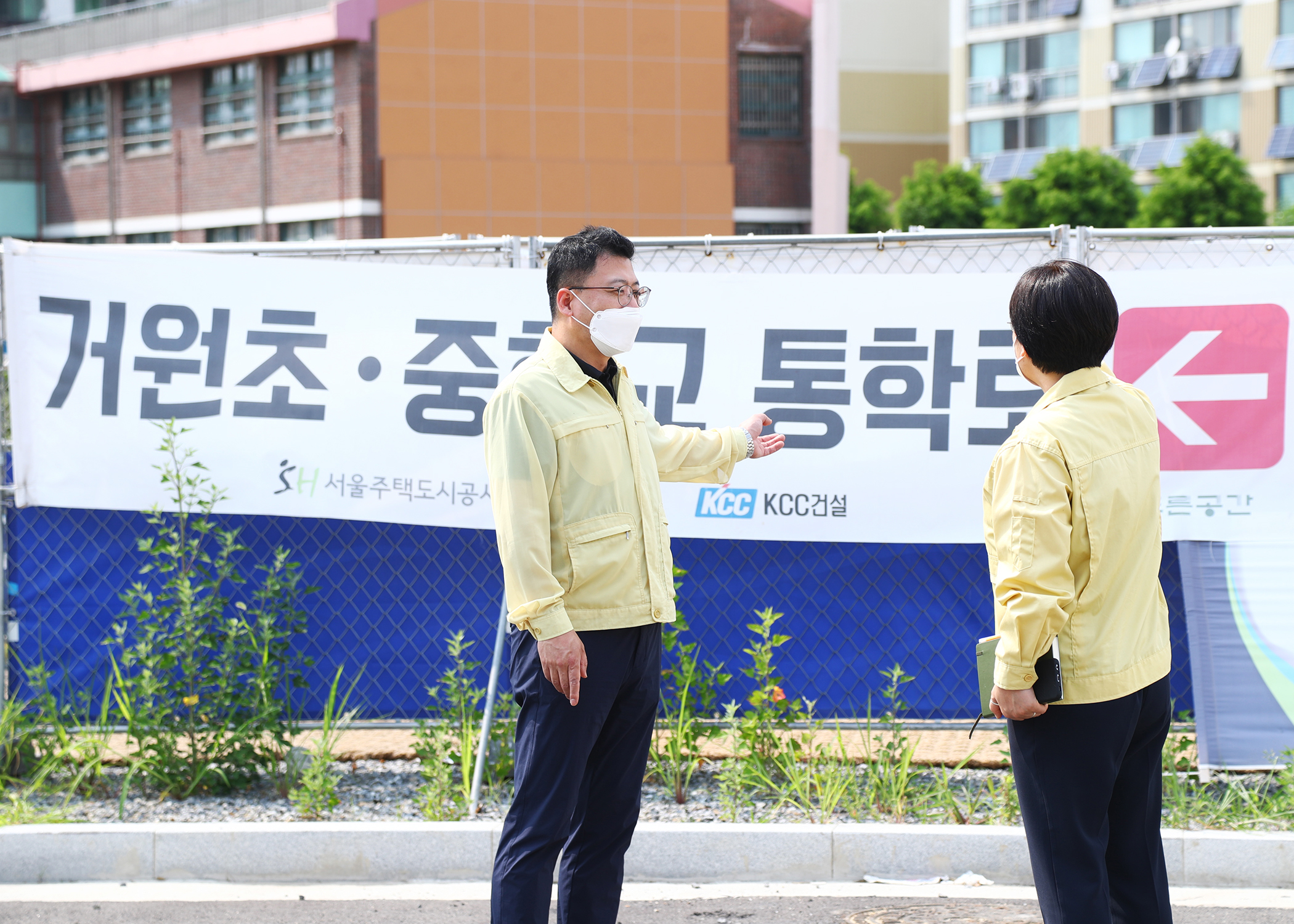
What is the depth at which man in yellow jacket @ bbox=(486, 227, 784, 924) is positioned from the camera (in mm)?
2918

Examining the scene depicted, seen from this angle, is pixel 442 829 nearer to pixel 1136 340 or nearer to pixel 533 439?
pixel 533 439

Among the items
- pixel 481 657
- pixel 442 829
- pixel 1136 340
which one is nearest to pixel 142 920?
pixel 442 829

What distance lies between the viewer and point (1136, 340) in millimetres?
4547

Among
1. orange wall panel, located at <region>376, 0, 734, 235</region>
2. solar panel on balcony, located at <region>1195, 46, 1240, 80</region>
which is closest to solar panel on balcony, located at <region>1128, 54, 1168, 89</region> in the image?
solar panel on balcony, located at <region>1195, 46, 1240, 80</region>

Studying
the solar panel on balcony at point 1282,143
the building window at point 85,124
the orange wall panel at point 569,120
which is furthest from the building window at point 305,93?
the solar panel on balcony at point 1282,143

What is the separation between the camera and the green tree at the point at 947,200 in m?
38.4

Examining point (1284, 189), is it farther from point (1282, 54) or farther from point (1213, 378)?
point (1213, 378)

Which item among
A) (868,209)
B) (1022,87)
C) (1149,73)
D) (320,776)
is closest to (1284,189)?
(1149,73)

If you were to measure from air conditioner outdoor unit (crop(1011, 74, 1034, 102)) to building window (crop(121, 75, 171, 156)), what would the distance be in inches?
1152

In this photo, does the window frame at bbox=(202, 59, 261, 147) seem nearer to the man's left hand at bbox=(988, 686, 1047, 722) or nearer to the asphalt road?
the asphalt road

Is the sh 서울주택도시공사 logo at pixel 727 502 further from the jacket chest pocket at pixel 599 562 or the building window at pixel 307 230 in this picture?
the building window at pixel 307 230

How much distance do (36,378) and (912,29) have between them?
50.1m

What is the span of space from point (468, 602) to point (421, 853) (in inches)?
44.2

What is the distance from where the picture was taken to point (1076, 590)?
2.66 meters
